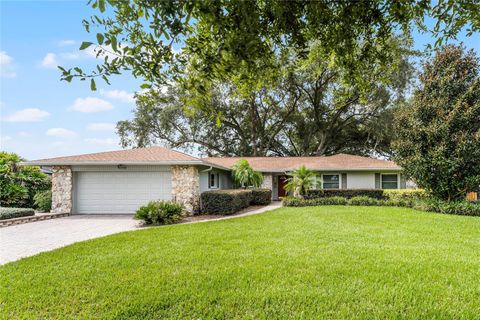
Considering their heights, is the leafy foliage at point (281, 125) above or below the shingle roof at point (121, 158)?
above

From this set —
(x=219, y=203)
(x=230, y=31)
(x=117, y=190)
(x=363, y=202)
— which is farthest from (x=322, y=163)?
(x=230, y=31)

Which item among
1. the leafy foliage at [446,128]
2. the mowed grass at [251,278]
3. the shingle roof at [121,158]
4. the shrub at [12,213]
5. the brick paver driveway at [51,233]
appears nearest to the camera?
the mowed grass at [251,278]

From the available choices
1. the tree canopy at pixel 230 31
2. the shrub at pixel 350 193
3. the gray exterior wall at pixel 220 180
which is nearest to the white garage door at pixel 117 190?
the gray exterior wall at pixel 220 180

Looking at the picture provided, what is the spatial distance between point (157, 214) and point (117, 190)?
13.9ft

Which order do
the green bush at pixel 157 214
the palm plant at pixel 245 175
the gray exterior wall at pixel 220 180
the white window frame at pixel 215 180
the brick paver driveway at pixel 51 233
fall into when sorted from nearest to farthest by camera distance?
1. the brick paver driveway at pixel 51 233
2. the green bush at pixel 157 214
3. the gray exterior wall at pixel 220 180
4. the white window frame at pixel 215 180
5. the palm plant at pixel 245 175

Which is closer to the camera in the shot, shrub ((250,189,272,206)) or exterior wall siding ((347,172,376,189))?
shrub ((250,189,272,206))

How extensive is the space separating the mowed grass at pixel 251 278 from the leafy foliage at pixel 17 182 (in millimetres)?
9886

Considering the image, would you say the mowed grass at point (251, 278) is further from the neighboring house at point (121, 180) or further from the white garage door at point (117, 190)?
the white garage door at point (117, 190)

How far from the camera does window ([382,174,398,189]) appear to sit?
1892 cm

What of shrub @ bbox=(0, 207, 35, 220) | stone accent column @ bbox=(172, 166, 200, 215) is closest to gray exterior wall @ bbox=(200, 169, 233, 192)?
stone accent column @ bbox=(172, 166, 200, 215)

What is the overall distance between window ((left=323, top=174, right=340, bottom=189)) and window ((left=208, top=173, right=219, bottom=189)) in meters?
7.70

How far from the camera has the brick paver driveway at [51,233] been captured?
675 cm

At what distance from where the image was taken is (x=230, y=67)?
2328 mm

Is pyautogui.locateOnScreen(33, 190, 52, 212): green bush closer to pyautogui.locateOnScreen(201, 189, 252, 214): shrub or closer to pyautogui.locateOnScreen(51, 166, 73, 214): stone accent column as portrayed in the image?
pyautogui.locateOnScreen(51, 166, 73, 214): stone accent column
